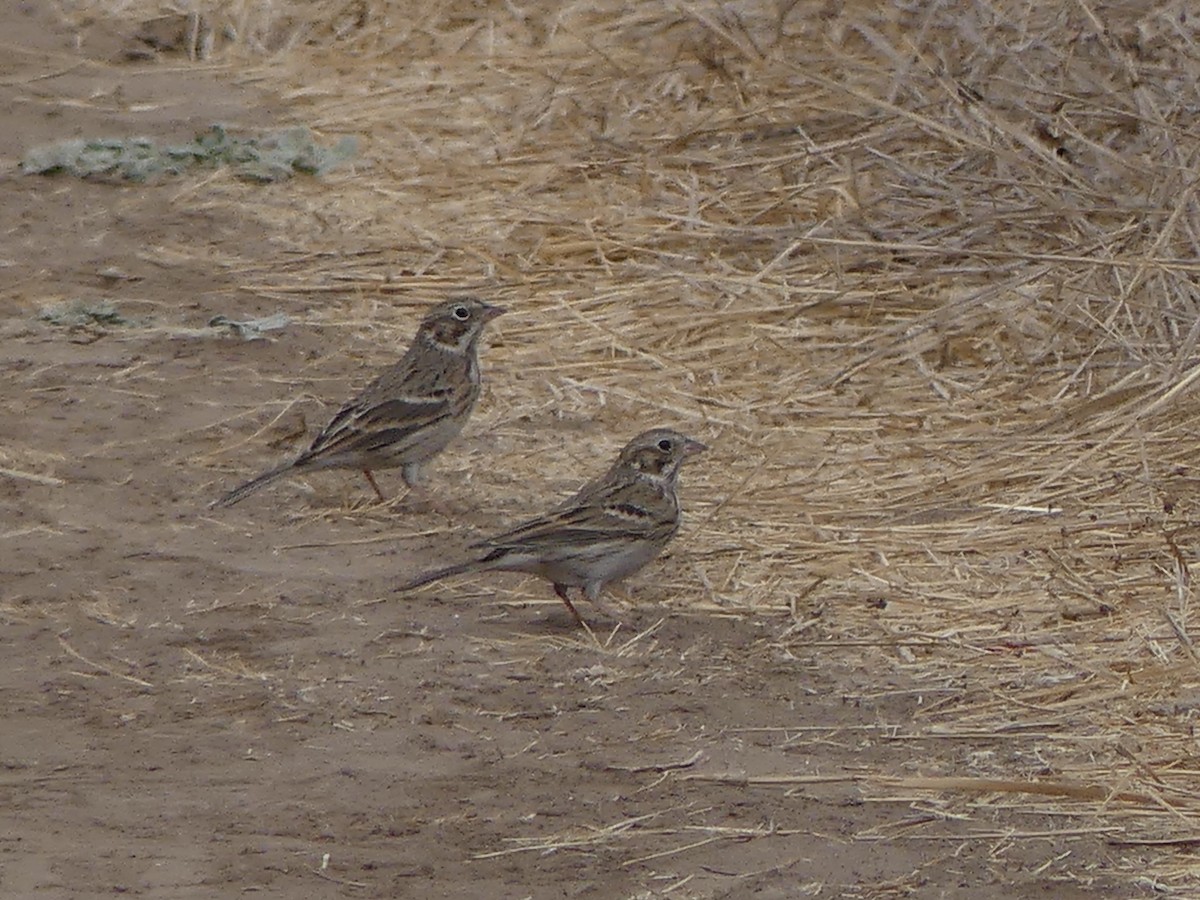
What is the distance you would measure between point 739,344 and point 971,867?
448 cm

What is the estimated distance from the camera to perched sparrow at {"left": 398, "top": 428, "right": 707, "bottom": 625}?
23.5 feet

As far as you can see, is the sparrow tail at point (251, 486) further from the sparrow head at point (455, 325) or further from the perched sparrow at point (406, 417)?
the sparrow head at point (455, 325)

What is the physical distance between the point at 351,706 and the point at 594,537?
114 centimetres

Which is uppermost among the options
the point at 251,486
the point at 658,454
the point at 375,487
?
the point at 658,454

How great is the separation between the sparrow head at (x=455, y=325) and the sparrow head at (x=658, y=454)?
1344 mm

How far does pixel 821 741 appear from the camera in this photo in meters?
6.24

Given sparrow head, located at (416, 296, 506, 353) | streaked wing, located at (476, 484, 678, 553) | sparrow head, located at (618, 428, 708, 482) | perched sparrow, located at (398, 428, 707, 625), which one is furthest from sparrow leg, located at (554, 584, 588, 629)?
sparrow head, located at (416, 296, 506, 353)

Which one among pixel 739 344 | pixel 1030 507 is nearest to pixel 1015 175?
pixel 739 344

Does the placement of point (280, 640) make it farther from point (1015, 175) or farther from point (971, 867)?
point (1015, 175)

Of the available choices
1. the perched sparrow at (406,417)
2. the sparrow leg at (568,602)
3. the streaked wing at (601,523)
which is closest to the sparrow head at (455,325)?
the perched sparrow at (406,417)

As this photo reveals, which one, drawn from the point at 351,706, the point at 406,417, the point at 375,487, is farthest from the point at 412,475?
the point at 351,706

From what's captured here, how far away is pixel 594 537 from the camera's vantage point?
287 inches

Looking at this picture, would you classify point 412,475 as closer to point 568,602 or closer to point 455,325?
point 455,325

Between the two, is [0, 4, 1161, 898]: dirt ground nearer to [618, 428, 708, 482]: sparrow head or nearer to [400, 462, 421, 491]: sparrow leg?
[400, 462, 421, 491]: sparrow leg
